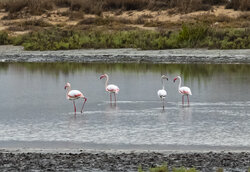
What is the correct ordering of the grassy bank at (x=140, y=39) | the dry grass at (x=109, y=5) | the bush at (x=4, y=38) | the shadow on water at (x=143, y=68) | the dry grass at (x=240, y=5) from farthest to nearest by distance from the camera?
the dry grass at (x=109, y=5), the dry grass at (x=240, y=5), the bush at (x=4, y=38), the grassy bank at (x=140, y=39), the shadow on water at (x=143, y=68)

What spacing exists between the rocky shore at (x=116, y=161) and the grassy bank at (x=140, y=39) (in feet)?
63.7

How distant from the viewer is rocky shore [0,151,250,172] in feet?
29.1

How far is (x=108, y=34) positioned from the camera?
107 feet

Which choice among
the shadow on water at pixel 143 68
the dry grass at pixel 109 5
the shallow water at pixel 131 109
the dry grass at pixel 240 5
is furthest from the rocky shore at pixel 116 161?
the dry grass at pixel 109 5

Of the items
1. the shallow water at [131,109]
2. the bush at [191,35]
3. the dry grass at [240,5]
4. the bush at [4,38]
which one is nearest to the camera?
the shallow water at [131,109]

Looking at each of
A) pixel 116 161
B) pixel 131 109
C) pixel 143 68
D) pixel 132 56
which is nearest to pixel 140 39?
pixel 132 56

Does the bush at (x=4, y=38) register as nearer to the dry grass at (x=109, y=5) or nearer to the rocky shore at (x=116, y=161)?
the dry grass at (x=109, y=5)

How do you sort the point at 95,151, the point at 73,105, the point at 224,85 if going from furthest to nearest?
the point at 224,85 < the point at 73,105 < the point at 95,151

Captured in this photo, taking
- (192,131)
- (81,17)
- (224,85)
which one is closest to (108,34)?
(81,17)

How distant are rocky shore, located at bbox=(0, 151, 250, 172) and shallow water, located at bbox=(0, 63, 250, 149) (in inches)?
45.6

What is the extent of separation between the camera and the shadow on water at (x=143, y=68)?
22.5 metres

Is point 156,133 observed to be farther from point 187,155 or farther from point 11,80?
point 11,80

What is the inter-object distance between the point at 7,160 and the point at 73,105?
22.6 feet

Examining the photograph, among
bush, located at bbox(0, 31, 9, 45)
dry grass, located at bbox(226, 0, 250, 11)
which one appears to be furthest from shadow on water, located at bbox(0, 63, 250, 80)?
dry grass, located at bbox(226, 0, 250, 11)
